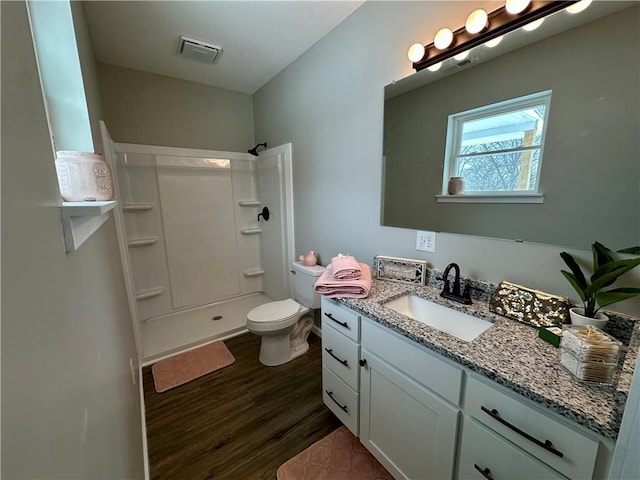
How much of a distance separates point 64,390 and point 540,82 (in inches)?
65.7

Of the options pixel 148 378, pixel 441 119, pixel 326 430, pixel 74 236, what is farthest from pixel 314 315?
pixel 74 236

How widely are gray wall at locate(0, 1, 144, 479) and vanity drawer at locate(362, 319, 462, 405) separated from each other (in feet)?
3.19

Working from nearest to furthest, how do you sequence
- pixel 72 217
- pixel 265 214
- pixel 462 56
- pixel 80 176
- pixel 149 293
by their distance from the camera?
pixel 72 217, pixel 80 176, pixel 462 56, pixel 149 293, pixel 265 214

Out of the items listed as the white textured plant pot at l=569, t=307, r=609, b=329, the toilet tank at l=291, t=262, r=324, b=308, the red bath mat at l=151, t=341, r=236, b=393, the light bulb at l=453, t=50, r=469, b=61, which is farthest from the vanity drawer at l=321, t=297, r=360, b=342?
the light bulb at l=453, t=50, r=469, b=61

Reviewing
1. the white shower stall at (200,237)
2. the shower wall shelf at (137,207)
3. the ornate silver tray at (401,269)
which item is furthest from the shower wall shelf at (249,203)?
the ornate silver tray at (401,269)

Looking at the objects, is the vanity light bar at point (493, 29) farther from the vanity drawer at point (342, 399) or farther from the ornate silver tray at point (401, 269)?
the vanity drawer at point (342, 399)

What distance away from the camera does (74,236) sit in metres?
0.53

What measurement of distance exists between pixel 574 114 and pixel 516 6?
50 centimetres

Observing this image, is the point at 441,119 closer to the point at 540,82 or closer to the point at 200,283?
the point at 540,82

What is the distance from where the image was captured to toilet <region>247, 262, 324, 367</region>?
207cm

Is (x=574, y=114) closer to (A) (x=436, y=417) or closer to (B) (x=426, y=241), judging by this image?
(B) (x=426, y=241)

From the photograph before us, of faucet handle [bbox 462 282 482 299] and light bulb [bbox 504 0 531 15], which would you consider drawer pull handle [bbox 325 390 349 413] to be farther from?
light bulb [bbox 504 0 531 15]

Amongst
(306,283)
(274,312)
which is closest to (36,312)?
(274,312)

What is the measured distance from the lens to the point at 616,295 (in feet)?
2.85
